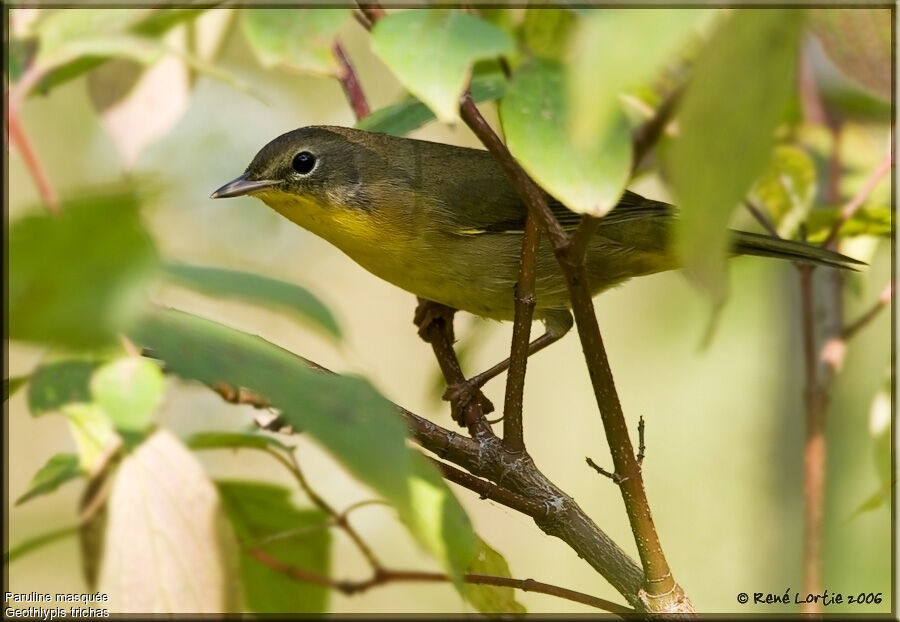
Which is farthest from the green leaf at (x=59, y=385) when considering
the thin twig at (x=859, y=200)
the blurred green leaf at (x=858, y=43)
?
the thin twig at (x=859, y=200)

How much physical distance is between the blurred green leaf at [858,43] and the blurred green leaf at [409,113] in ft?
1.44

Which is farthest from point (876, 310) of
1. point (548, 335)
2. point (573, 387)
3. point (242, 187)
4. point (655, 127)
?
point (573, 387)

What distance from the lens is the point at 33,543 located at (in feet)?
3.97

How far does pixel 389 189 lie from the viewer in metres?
2.94

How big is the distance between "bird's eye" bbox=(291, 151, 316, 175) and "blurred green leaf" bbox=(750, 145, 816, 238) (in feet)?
4.38

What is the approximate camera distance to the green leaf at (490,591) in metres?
1.41

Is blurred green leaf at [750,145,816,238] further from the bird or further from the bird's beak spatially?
the bird's beak

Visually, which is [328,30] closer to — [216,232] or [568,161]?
[568,161]

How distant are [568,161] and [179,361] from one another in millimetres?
469

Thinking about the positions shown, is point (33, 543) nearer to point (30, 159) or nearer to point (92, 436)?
point (92, 436)

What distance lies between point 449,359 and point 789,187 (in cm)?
78

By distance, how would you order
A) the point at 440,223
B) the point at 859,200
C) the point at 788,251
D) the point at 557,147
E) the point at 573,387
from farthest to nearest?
1. the point at 573,387
2. the point at 440,223
3. the point at 788,251
4. the point at 859,200
5. the point at 557,147

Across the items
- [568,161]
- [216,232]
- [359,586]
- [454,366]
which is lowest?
[359,586]

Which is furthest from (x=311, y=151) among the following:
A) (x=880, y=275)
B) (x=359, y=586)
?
(x=880, y=275)
